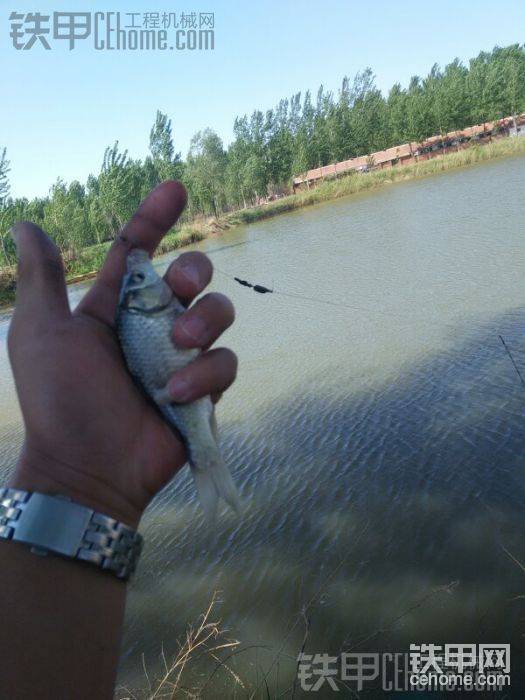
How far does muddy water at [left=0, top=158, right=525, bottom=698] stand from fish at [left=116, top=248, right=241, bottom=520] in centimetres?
282

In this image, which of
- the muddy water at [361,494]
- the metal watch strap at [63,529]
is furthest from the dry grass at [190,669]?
the metal watch strap at [63,529]

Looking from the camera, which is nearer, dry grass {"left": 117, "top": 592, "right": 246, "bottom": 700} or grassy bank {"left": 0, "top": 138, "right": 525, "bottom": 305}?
dry grass {"left": 117, "top": 592, "right": 246, "bottom": 700}

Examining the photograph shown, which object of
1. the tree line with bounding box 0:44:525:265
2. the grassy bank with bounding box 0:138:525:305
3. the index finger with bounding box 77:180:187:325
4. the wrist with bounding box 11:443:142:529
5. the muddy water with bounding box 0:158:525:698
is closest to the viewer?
the wrist with bounding box 11:443:142:529

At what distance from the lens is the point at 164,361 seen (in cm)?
222

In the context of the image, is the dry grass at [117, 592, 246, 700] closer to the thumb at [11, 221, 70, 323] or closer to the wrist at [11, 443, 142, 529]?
the wrist at [11, 443, 142, 529]

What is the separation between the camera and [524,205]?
62.4 feet

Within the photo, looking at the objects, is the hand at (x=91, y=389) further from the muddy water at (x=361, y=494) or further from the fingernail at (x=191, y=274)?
the muddy water at (x=361, y=494)

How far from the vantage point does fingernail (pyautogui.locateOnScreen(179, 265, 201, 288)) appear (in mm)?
2314

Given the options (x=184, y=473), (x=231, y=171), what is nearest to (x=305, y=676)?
(x=184, y=473)

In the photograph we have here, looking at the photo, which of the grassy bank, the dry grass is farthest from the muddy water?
the grassy bank

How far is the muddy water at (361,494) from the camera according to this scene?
470 cm

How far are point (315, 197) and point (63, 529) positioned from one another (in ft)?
166

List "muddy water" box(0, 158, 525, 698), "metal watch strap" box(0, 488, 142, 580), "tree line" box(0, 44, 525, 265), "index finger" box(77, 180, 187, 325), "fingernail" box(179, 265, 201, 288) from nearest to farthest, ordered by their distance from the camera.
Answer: "metal watch strap" box(0, 488, 142, 580) → "fingernail" box(179, 265, 201, 288) → "index finger" box(77, 180, 187, 325) → "muddy water" box(0, 158, 525, 698) → "tree line" box(0, 44, 525, 265)

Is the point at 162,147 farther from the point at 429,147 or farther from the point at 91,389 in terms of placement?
the point at 91,389
